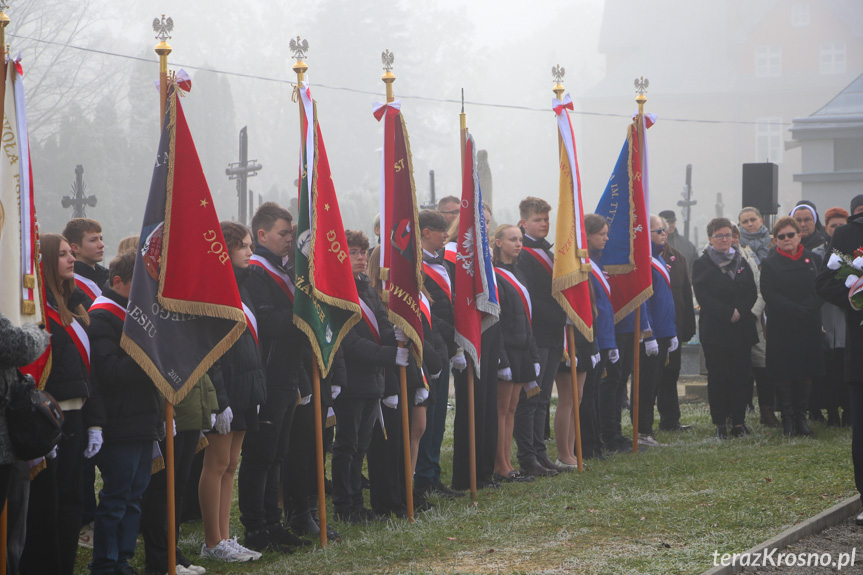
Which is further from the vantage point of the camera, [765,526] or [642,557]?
[765,526]

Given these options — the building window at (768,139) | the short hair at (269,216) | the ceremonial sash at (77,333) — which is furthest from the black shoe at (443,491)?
the building window at (768,139)

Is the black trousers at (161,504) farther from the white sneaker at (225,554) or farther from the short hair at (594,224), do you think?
the short hair at (594,224)

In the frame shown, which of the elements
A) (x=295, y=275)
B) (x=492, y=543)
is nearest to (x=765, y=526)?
(x=492, y=543)

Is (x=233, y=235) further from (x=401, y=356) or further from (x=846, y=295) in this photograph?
(x=846, y=295)

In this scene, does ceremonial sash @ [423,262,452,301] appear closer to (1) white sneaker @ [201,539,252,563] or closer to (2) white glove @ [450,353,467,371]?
(2) white glove @ [450,353,467,371]

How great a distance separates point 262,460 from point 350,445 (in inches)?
30.2

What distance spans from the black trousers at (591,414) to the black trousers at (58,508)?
547cm

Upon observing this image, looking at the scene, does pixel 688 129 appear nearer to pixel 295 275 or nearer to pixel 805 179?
pixel 805 179

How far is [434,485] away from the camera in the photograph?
8.26 meters

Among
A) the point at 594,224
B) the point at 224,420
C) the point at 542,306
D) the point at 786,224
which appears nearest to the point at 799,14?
the point at 786,224

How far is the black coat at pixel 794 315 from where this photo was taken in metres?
10.5

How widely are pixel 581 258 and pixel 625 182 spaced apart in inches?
58.3

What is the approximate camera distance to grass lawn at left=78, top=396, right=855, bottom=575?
5.78m

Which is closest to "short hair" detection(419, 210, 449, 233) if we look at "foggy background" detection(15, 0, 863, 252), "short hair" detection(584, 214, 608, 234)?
"short hair" detection(584, 214, 608, 234)
